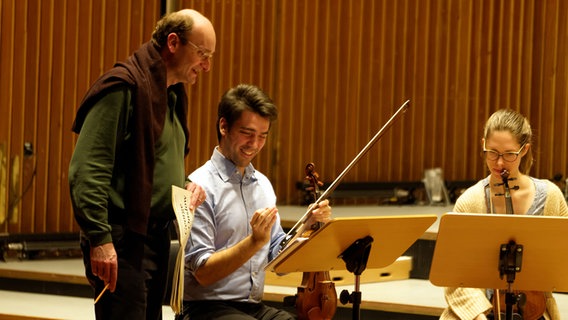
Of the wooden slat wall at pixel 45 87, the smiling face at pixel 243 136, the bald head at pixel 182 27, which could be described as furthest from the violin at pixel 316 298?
the wooden slat wall at pixel 45 87

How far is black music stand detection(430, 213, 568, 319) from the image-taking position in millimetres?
2826

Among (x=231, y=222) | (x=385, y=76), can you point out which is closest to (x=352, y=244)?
(x=231, y=222)

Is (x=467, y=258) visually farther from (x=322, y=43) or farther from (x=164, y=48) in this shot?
(x=322, y=43)

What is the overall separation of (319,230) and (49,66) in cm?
338

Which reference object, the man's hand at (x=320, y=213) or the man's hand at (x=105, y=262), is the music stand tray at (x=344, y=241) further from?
the man's hand at (x=105, y=262)

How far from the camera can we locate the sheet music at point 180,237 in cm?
267

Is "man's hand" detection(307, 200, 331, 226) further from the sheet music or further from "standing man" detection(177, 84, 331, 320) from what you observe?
the sheet music

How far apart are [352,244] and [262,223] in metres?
0.32

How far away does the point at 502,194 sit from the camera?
3.24 metres

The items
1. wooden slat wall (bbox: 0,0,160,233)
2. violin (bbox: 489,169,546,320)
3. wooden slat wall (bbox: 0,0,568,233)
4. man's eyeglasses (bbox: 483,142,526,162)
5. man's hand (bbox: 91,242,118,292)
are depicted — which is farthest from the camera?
wooden slat wall (bbox: 0,0,568,233)

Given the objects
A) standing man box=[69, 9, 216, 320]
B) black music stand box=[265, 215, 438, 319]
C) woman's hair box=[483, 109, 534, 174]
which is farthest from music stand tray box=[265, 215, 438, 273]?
woman's hair box=[483, 109, 534, 174]

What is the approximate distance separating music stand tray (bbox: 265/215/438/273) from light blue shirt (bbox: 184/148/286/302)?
238 mm

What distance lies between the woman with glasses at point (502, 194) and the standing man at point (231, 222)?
675mm

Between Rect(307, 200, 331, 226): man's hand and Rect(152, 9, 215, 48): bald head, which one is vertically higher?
Rect(152, 9, 215, 48): bald head
